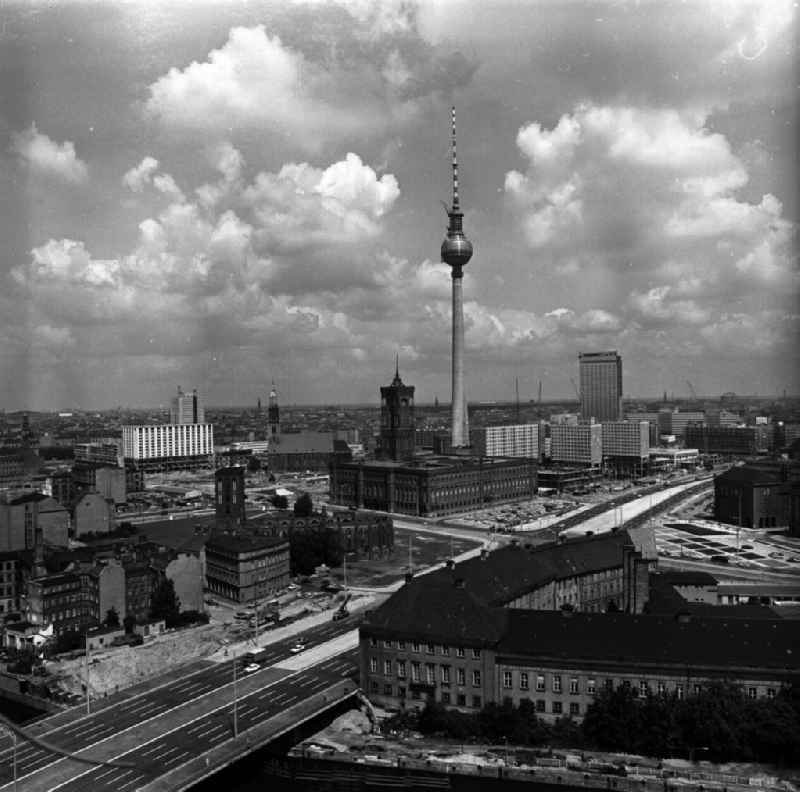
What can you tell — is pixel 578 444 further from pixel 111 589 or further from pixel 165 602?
pixel 111 589

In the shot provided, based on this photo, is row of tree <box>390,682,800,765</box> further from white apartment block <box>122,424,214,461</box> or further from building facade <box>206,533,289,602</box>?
white apartment block <box>122,424,214,461</box>

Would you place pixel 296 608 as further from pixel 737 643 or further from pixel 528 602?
pixel 737 643

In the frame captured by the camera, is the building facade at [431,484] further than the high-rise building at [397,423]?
No

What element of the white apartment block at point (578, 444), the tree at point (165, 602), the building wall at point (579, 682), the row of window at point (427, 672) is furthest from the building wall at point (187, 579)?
the white apartment block at point (578, 444)

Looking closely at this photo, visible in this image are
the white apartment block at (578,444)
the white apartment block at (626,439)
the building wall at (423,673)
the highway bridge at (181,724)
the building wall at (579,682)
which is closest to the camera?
the highway bridge at (181,724)

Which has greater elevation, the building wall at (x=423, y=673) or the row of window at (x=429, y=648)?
the row of window at (x=429, y=648)

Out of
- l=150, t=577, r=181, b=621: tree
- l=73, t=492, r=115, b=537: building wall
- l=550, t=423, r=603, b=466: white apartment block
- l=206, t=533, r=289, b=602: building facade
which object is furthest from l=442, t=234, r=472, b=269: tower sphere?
l=150, t=577, r=181, b=621: tree

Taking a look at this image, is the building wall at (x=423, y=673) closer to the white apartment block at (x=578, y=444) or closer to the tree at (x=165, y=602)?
the tree at (x=165, y=602)

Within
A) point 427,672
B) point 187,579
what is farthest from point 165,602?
point 427,672
